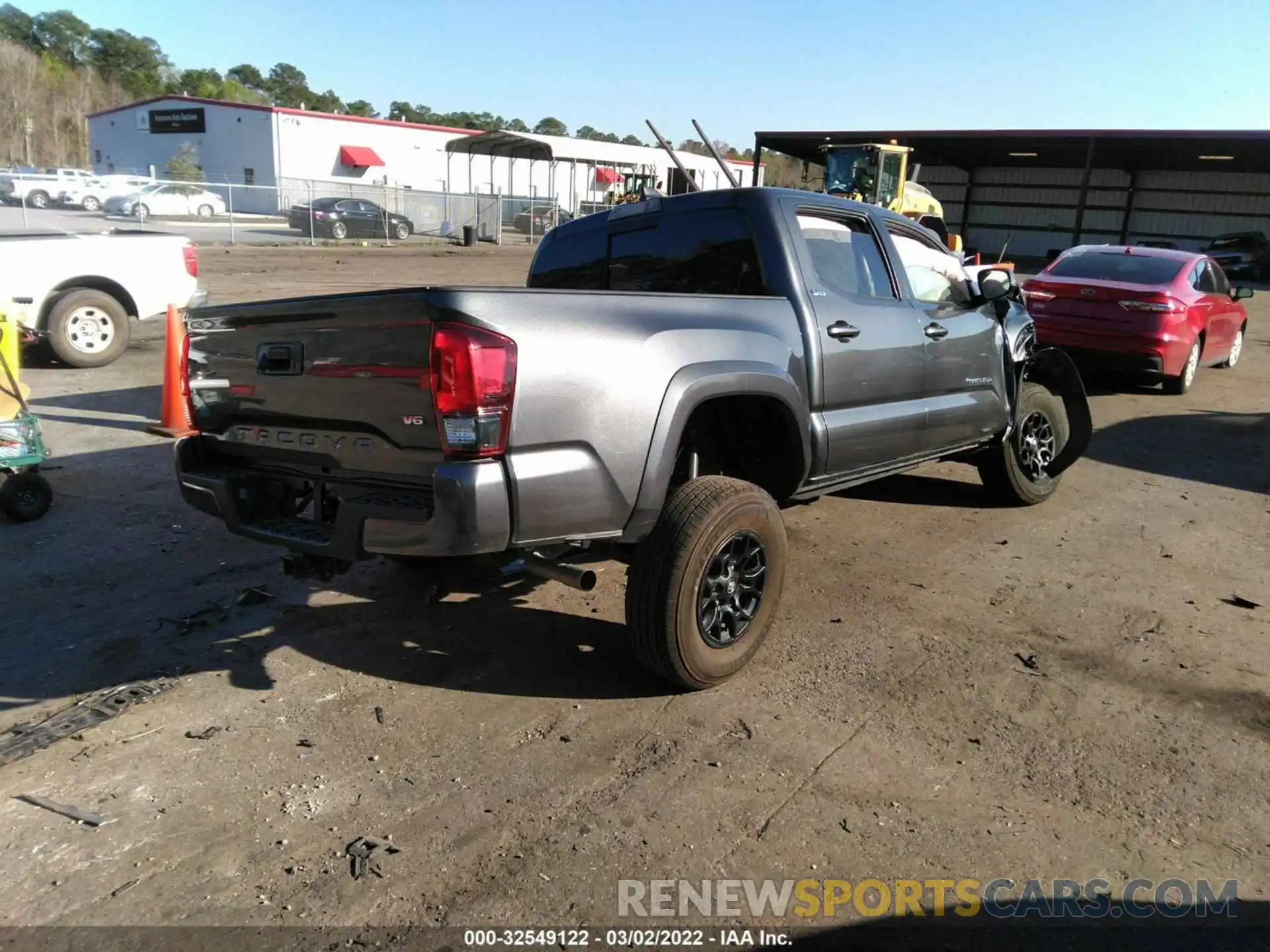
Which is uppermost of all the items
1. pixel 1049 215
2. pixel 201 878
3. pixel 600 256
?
pixel 1049 215

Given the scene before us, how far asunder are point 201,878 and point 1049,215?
152ft

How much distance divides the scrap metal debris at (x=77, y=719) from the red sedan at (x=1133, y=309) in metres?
9.40

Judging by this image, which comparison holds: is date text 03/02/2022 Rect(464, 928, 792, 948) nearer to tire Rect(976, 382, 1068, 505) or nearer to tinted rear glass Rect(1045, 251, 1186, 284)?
tire Rect(976, 382, 1068, 505)

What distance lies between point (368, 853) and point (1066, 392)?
574 cm

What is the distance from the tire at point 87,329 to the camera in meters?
9.97

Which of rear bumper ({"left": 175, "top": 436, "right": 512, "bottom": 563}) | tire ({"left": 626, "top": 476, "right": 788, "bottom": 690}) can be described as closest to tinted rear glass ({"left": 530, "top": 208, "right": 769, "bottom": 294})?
tire ({"left": 626, "top": 476, "right": 788, "bottom": 690})

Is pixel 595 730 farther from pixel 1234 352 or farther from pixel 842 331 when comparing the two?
pixel 1234 352

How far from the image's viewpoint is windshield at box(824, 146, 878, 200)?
25.4m

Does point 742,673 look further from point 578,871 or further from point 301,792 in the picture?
point 301,792

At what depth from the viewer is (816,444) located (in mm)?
4551

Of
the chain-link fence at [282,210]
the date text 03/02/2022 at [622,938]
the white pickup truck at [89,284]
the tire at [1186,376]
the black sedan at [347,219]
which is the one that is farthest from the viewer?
the chain-link fence at [282,210]

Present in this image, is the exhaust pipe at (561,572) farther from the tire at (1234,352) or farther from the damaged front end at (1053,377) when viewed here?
the tire at (1234,352)

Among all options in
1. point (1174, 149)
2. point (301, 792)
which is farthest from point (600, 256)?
point (1174, 149)

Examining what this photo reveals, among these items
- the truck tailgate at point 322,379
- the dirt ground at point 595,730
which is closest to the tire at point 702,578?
the dirt ground at point 595,730
